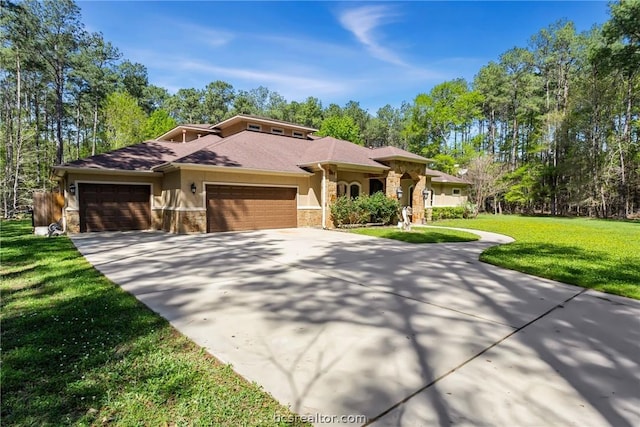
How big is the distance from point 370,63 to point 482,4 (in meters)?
8.35

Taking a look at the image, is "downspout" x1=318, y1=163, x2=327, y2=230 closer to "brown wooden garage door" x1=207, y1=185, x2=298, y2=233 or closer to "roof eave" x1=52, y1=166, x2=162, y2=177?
"brown wooden garage door" x1=207, y1=185, x2=298, y2=233

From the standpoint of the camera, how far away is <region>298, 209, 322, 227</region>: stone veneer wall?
1597 centimetres

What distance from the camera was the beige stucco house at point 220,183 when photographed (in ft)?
42.9

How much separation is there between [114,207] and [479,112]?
3357cm

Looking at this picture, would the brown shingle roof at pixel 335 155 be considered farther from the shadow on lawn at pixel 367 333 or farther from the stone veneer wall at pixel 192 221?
the shadow on lawn at pixel 367 333

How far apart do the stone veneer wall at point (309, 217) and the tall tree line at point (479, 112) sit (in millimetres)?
16795

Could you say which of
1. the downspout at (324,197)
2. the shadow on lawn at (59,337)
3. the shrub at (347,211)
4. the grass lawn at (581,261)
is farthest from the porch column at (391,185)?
the shadow on lawn at (59,337)

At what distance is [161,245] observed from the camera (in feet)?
32.2

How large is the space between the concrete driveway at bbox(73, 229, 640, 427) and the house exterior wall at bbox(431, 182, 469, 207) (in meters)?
20.2

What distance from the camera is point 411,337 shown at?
347 cm

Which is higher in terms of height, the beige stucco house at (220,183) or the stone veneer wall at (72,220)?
the beige stucco house at (220,183)

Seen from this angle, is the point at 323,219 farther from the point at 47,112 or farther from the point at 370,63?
the point at 47,112

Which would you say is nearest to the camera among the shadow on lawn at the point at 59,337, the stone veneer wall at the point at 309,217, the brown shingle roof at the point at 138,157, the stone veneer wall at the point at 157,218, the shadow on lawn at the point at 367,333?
the shadow on lawn at the point at 59,337

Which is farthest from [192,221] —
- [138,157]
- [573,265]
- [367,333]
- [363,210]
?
[573,265]
